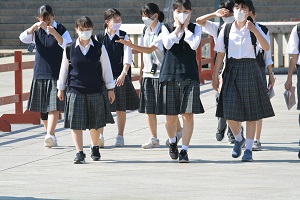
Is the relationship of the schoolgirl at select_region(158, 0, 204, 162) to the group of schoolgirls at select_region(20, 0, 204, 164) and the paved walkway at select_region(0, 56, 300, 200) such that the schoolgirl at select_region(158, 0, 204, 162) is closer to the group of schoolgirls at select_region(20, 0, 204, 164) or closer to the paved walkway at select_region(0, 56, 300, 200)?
the group of schoolgirls at select_region(20, 0, 204, 164)

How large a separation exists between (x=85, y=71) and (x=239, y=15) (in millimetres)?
1720

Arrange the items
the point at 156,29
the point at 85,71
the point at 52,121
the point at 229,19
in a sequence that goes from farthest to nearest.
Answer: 1. the point at 52,121
2. the point at 156,29
3. the point at 229,19
4. the point at 85,71

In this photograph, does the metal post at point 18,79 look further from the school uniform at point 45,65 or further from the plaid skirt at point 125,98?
the plaid skirt at point 125,98

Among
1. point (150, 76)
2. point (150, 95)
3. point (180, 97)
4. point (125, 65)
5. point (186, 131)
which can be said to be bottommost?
point (186, 131)

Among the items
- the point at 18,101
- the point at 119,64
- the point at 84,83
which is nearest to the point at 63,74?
the point at 84,83

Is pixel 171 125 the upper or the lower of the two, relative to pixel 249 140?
upper

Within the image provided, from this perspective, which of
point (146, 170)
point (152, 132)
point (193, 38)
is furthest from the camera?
point (152, 132)

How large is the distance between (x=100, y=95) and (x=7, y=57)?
16798 mm

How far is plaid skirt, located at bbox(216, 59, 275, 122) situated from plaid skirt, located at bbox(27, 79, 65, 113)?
2415 mm

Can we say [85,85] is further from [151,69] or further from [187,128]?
[151,69]

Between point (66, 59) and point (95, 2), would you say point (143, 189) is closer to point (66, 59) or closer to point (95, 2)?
point (66, 59)

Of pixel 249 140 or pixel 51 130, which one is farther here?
pixel 51 130

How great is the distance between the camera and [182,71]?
11.1 m

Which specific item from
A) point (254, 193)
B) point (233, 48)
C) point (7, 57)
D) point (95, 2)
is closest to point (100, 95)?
point (233, 48)
